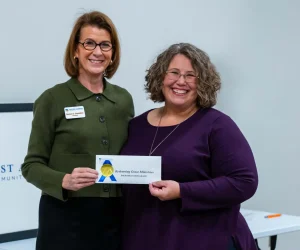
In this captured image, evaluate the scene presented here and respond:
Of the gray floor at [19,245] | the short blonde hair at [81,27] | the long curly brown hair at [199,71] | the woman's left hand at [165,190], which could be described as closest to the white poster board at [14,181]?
the gray floor at [19,245]

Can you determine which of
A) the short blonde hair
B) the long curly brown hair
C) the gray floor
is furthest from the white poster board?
the long curly brown hair

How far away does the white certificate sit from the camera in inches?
61.0

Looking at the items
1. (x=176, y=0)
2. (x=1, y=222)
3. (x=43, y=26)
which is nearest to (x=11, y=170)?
(x=1, y=222)

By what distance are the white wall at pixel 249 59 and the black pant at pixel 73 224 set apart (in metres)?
1.29

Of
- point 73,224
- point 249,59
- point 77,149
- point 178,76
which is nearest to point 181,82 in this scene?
point 178,76

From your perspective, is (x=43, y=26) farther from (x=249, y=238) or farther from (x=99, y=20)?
(x=249, y=238)

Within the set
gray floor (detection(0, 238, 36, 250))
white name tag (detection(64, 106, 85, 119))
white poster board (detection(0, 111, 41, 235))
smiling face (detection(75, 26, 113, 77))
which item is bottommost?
gray floor (detection(0, 238, 36, 250))

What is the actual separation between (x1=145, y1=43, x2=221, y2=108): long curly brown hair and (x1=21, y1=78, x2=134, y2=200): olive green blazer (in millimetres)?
220

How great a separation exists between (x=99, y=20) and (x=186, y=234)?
0.73m

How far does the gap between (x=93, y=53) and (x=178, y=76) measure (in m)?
0.28

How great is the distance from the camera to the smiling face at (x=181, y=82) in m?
1.68

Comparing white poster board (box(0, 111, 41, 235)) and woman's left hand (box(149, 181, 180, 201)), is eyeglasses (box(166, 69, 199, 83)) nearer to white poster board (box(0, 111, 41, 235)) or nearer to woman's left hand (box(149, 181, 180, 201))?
woman's left hand (box(149, 181, 180, 201))

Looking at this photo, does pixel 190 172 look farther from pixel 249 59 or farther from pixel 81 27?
pixel 249 59

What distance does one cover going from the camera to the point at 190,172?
5.32 feet
